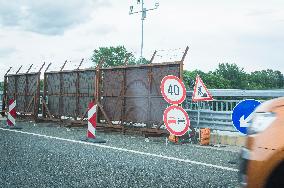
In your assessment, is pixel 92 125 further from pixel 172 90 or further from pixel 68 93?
pixel 68 93

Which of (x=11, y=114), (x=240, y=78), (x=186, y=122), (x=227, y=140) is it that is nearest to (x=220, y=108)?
(x=227, y=140)

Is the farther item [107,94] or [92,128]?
[107,94]

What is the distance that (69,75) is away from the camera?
55.0 feet

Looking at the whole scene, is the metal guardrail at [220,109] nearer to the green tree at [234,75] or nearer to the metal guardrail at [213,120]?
the metal guardrail at [213,120]

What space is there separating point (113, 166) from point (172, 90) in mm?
4193

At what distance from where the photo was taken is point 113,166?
652cm

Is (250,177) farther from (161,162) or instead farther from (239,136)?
(239,136)

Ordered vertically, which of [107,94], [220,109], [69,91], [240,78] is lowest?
[220,109]

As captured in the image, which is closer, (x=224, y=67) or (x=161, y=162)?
(x=161, y=162)

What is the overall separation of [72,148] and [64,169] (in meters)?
2.69

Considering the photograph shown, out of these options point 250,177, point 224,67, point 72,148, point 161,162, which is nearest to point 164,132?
point 72,148

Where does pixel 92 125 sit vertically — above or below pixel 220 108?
below

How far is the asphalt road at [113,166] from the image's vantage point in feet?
17.3

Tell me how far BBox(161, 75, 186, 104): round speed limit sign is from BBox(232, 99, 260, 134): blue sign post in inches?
124
